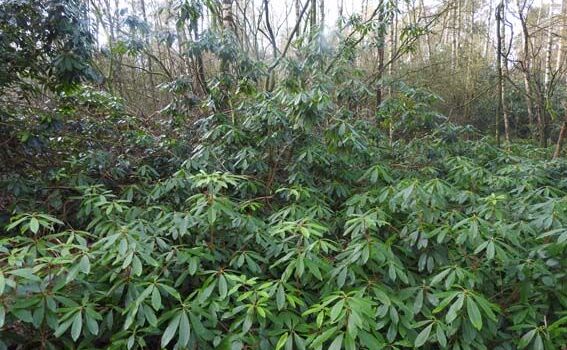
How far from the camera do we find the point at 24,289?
1.35m

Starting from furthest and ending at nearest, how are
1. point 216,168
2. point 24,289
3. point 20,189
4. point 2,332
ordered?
point 216,168 < point 20,189 < point 2,332 < point 24,289

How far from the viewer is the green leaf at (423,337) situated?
1.47m

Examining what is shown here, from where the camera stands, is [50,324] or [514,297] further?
[514,297]

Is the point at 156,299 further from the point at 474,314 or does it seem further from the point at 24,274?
the point at 474,314

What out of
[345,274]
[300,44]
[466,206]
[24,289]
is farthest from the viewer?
[300,44]

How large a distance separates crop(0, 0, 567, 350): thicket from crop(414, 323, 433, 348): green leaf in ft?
0.04

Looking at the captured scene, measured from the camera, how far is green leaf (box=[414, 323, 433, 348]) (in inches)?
58.0

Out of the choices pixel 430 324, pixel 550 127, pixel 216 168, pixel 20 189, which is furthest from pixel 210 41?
pixel 550 127

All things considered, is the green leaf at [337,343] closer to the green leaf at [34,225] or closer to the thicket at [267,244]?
the thicket at [267,244]

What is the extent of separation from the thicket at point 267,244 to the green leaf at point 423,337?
0.01 metres

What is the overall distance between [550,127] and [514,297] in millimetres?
7023

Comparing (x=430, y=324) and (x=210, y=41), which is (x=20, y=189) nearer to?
(x=210, y=41)

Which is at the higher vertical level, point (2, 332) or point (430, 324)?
point (2, 332)

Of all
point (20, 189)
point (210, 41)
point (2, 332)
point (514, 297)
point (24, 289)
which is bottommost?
point (514, 297)
